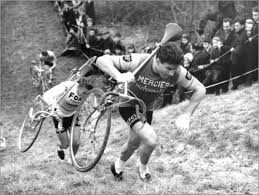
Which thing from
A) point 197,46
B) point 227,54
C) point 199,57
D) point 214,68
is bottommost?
point 214,68

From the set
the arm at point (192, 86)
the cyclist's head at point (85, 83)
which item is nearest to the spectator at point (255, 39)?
the cyclist's head at point (85, 83)

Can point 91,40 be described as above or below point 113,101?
below

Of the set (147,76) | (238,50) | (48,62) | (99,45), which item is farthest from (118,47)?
(147,76)

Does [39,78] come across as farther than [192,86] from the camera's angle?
Yes

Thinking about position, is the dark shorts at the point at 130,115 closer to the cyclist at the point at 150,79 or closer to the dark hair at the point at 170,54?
the cyclist at the point at 150,79

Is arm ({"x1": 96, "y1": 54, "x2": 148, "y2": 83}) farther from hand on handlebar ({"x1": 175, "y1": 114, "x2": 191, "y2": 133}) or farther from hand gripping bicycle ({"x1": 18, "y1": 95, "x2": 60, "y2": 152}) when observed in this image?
hand gripping bicycle ({"x1": 18, "y1": 95, "x2": 60, "y2": 152})

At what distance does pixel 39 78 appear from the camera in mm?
16359

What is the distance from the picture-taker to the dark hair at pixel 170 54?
5.16 meters

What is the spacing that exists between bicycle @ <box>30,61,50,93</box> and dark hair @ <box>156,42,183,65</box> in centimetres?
1119

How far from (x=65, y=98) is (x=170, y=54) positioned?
3.17 m

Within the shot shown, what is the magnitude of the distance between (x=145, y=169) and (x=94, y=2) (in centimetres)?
1434

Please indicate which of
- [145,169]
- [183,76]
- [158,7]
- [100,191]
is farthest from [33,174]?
[158,7]

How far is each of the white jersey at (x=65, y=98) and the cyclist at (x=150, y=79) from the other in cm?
173

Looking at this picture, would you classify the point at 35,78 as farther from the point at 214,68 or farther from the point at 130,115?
the point at 130,115
